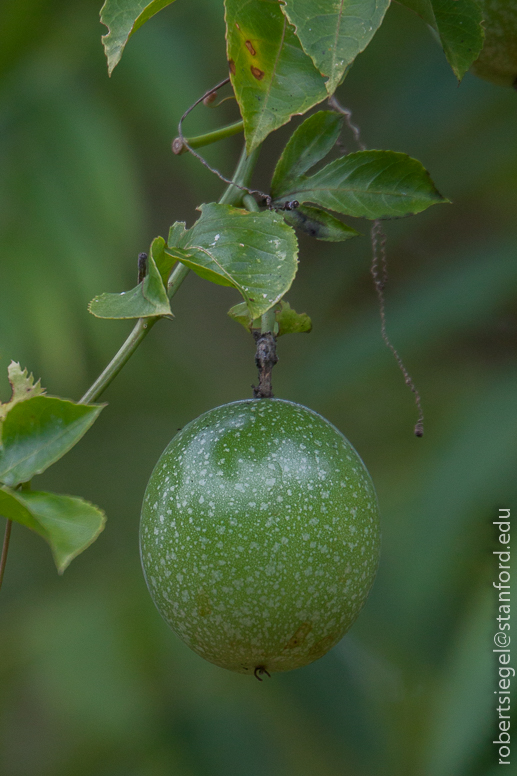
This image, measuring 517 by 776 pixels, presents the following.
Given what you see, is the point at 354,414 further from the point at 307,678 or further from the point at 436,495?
the point at 307,678

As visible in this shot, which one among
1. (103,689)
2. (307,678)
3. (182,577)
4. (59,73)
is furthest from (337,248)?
(182,577)

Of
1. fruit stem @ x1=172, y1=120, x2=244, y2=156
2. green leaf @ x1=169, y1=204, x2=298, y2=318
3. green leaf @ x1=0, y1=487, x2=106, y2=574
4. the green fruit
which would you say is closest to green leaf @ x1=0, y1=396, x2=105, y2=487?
green leaf @ x1=0, y1=487, x2=106, y2=574

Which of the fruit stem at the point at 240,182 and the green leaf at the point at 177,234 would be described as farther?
the fruit stem at the point at 240,182

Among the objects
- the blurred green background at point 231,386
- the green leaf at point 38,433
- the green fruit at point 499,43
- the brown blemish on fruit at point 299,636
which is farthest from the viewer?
the blurred green background at point 231,386

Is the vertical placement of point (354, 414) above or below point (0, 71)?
below

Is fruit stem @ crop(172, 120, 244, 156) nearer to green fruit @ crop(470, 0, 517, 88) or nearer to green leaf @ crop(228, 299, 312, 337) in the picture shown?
green leaf @ crop(228, 299, 312, 337)

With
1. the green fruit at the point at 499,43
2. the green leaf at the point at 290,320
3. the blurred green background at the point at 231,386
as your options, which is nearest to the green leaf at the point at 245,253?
the green leaf at the point at 290,320

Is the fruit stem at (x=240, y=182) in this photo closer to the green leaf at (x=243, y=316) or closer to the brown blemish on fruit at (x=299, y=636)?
the green leaf at (x=243, y=316)
